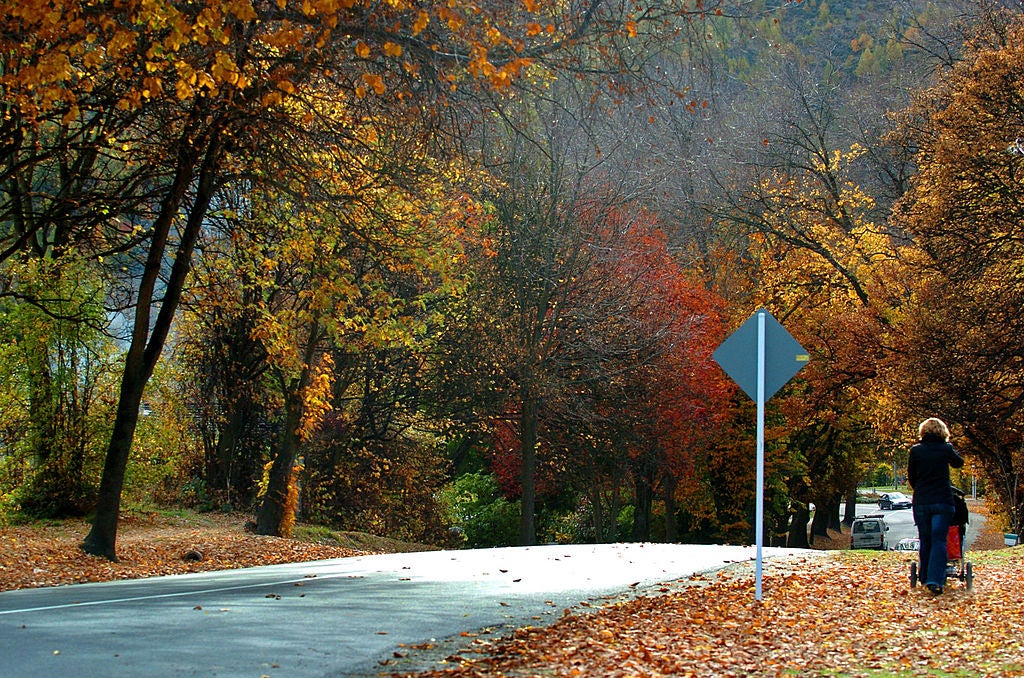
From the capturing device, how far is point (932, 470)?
11789 millimetres

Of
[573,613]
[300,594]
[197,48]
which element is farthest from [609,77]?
[300,594]

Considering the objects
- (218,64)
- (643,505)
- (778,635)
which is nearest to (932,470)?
(778,635)

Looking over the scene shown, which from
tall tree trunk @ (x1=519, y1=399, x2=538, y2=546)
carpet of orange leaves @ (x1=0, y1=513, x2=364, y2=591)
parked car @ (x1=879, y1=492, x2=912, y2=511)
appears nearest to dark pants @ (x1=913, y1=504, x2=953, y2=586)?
carpet of orange leaves @ (x1=0, y1=513, x2=364, y2=591)

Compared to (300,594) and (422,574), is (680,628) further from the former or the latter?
(422,574)

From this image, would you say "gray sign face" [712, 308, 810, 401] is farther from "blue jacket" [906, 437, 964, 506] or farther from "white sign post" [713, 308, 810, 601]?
"blue jacket" [906, 437, 964, 506]

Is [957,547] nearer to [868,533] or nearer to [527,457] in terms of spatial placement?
[527,457]

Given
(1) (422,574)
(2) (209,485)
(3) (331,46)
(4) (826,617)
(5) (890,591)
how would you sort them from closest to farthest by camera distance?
1. (4) (826,617)
2. (3) (331,46)
3. (5) (890,591)
4. (1) (422,574)
5. (2) (209,485)

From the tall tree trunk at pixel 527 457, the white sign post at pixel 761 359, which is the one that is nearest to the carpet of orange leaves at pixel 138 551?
the tall tree trunk at pixel 527 457

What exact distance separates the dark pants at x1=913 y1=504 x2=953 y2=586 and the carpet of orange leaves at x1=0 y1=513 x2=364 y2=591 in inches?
415

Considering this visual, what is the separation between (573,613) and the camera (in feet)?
35.1

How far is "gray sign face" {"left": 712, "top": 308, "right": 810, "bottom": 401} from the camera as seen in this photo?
1080 centimetres

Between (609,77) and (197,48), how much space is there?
467 centimetres

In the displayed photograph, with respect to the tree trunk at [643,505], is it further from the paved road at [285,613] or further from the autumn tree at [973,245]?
the paved road at [285,613]

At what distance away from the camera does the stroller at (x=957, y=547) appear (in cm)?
1204
